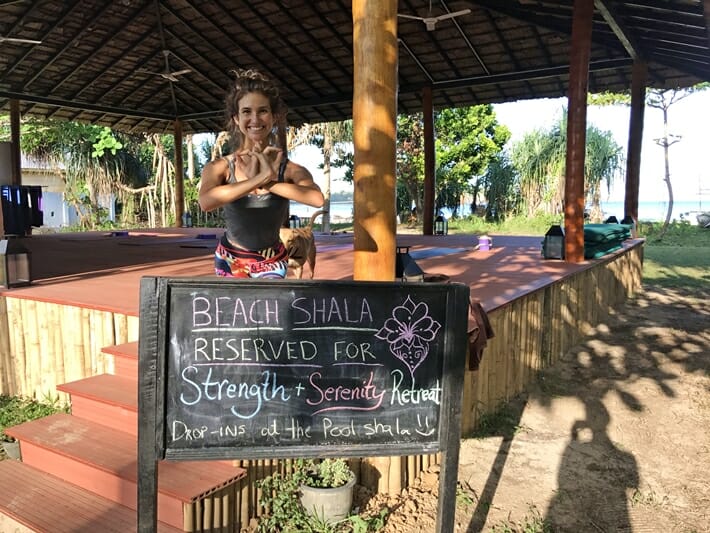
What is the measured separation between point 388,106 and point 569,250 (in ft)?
14.2

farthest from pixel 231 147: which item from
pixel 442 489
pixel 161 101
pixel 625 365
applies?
pixel 161 101

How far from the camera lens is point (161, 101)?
14633mm

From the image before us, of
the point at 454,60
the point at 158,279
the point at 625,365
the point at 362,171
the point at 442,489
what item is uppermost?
the point at 454,60

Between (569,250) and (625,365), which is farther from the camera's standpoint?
(569,250)

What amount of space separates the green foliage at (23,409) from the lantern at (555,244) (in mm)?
5376

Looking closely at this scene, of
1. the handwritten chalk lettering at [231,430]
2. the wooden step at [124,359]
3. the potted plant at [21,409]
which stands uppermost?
the handwritten chalk lettering at [231,430]

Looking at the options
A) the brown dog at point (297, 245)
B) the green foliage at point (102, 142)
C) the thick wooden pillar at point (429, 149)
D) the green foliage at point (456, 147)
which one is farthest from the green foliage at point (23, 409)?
the green foliage at point (456, 147)

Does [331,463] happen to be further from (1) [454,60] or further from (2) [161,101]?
(2) [161,101]

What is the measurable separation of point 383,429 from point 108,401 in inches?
69.8

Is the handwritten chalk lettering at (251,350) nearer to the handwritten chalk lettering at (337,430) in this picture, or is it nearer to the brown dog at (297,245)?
the handwritten chalk lettering at (337,430)

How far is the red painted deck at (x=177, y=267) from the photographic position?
165 inches

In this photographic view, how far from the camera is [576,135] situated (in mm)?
6270

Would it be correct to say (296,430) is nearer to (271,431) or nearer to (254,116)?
(271,431)

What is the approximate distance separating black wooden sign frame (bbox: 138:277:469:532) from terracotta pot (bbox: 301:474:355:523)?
0.80 meters
